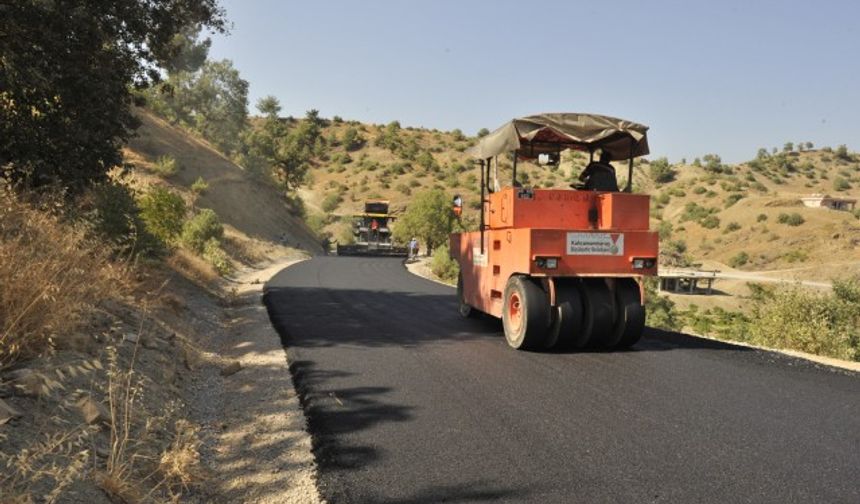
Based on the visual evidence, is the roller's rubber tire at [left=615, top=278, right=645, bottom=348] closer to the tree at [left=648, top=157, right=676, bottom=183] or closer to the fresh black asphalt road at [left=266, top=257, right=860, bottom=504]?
the fresh black asphalt road at [left=266, top=257, right=860, bottom=504]

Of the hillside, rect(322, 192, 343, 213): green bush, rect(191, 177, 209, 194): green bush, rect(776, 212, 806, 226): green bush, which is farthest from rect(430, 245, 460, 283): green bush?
rect(322, 192, 343, 213): green bush

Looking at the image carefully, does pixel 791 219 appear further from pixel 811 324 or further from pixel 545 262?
pixel 545 262

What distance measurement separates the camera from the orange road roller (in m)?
7.57

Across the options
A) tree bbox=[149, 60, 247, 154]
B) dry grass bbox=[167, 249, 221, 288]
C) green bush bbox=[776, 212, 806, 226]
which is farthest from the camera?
tree bbox=[149, 60, 247, 154]

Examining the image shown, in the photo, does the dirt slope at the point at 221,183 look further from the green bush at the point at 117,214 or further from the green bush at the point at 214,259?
the green bush at the point at 117,214

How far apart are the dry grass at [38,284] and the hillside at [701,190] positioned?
34696 millimetres

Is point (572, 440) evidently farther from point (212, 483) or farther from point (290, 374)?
point (290, 374)

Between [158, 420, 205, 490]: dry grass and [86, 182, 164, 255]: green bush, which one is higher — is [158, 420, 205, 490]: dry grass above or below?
below

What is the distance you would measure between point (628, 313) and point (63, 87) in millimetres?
8765

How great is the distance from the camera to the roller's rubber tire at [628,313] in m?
7.78

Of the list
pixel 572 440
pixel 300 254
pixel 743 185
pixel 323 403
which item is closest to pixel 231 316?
pixel 323 403

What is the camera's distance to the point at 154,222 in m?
15.6

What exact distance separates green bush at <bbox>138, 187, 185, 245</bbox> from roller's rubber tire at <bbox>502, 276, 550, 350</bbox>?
10947 mm

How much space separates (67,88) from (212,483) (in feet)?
23.4
